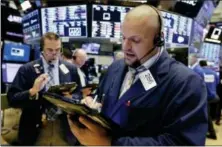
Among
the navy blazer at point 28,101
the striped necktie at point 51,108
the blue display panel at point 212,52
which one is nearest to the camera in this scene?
the navy blazer at point 28,101

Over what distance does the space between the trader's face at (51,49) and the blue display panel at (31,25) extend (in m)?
2.50

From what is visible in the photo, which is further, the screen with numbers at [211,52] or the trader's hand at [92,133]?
the screen with numbers at [211,52]

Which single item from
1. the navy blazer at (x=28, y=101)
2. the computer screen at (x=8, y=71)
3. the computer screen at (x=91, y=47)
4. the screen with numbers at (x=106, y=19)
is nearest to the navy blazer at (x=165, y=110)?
the navy blazer at (x=28, y=101)

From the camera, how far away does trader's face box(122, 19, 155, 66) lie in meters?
1.45

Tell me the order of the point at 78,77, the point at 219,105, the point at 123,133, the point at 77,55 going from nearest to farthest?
the point at 123,133 → the point at 78,77 → the point at 77,55 → the point at 219,105

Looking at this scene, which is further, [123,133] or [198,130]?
[123,133]

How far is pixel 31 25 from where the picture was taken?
547 centimetres

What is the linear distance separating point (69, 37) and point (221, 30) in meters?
5.19

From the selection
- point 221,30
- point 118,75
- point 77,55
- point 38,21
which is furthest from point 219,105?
point 118,75

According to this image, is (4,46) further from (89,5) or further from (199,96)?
(199,96)

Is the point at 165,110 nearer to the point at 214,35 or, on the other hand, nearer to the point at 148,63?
the point at 148,63

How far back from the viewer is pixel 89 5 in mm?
4844

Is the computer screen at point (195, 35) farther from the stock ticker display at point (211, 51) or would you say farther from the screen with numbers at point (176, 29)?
the stock ticker display at point (211, 51)

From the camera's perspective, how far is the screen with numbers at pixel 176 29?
537 centimetres
